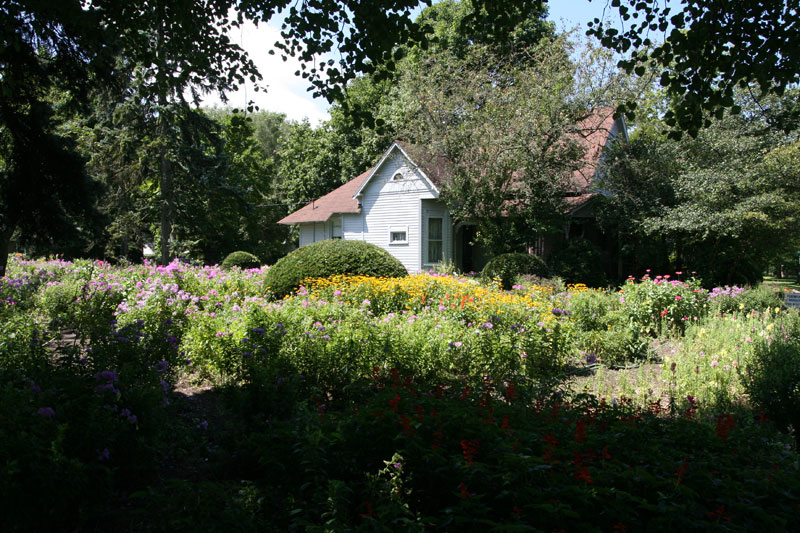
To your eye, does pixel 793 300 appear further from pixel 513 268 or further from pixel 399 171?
pixel 399 171

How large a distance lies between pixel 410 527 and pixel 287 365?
3.30 metres

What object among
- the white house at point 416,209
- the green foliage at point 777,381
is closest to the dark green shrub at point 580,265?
the white house at point 416,209

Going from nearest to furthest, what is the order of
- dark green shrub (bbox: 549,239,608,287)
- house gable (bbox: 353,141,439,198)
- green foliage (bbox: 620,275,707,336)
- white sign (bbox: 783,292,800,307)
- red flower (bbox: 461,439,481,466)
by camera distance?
1. red flower (bbox: 461,439,481,466)
2. green foliage (bbox: 620,275,707,336)
3. white sign (bbox: 783,292,800,307)
4. dark green shrub (bbox: 549,239,608,287)
5. house gable (bbox: 353,141,439,198)

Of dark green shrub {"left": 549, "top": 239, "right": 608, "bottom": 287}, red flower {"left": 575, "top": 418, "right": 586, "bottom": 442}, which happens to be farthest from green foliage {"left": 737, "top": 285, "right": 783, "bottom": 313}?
red flower {"left": 575, "top": 418, "right": 586, "bottom": 442}

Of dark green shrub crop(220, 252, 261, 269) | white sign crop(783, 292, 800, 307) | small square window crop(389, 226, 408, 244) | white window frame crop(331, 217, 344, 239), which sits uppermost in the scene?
white window frame crop(331, 217, 344, 239)

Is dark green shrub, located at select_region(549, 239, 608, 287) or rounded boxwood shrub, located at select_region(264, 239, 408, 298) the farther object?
dark green shrub, located at select_region(549, 239, 608, 287)

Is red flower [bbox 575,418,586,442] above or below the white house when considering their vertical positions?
below

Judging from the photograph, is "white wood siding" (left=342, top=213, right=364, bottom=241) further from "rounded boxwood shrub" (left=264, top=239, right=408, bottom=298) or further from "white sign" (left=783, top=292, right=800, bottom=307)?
"white sign" (left=783, top=292, right=800, bottom=307)

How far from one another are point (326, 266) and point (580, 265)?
30.3 feet

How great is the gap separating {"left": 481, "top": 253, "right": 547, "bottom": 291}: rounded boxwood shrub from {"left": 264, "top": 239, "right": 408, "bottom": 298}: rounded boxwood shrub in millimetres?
4397

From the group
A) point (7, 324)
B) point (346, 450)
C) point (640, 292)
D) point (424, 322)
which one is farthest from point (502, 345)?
point (7, 324)

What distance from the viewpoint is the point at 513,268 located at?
47.2ft

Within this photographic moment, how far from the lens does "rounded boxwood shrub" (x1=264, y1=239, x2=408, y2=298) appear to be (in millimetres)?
10336

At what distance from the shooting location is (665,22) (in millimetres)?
5207
